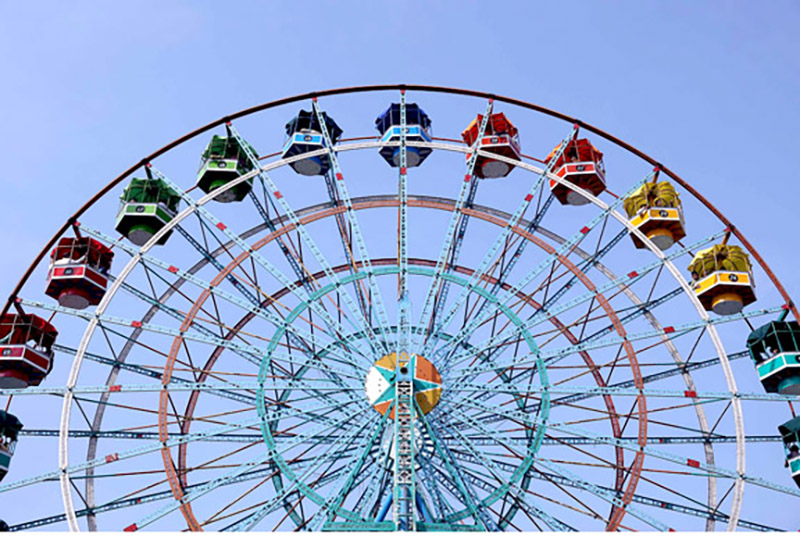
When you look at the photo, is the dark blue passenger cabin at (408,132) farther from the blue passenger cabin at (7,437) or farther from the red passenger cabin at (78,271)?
the blue passenger cabin at (7,437)

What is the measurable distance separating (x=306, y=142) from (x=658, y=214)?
10469 mm

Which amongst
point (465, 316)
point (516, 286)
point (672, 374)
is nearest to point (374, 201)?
point (465, 316)

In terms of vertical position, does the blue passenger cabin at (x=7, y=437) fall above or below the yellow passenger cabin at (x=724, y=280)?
below

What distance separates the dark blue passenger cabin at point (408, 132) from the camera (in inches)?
1113

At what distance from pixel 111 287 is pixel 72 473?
5.01 meters

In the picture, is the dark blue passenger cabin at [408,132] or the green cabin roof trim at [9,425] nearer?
the green cabin roof trim at [9,425]

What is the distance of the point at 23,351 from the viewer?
26516 millimetres

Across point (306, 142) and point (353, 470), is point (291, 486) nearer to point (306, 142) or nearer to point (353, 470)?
point (353, 470)

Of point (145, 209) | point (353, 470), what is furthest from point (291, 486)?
point (145, 209)

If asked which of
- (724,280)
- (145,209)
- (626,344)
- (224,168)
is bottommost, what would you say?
(626,344)

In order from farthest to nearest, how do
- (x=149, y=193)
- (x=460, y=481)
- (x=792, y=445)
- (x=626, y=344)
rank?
1. (x=149, y=193)
2. (x=626, y=344)
3. (x=792, y=445)
4. (x=460, y=481)

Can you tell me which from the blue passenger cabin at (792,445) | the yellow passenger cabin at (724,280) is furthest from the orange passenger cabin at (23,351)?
the blue passenger cabin at (792,445)

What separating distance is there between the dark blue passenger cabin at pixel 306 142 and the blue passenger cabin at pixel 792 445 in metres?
14.9

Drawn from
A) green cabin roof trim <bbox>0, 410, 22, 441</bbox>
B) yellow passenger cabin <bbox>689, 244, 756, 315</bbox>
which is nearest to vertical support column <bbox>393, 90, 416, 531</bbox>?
yellow passenger cabin <bbox>689, 244, 756, 315</bbox>
